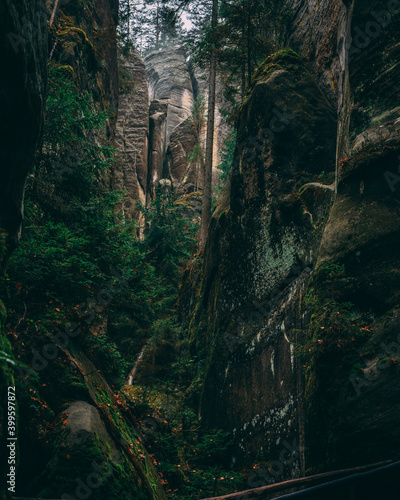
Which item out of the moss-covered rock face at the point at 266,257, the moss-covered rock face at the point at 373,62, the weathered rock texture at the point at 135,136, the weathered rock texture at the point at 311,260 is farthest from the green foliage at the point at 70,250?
the weathered rock texture at the point at 135,136

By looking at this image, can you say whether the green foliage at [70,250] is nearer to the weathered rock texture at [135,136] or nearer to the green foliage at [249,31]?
the green foliage at [249,31]

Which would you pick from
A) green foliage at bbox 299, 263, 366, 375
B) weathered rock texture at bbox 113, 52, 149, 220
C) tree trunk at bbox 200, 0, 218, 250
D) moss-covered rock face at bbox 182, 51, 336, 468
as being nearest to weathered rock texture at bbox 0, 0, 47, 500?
green foliage at bbox 299, 263, 366, 375

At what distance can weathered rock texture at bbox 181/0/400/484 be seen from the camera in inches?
195

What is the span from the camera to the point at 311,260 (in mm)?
8617

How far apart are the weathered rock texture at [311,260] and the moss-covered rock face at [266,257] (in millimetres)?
37

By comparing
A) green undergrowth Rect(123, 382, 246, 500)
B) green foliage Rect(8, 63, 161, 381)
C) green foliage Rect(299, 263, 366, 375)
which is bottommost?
green undergrowth Rect(123, 382, 246, 500)

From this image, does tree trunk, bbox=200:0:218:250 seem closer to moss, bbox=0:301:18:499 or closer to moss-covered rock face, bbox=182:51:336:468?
moss-covered rock face, bbox=182:51:336:468

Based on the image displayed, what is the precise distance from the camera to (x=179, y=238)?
792 inches

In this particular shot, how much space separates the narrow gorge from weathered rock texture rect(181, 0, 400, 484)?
4 cm

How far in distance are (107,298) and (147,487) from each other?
4.74m

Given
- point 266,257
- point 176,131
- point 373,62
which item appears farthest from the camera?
point 176,131

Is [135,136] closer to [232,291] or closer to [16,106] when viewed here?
[232,291]

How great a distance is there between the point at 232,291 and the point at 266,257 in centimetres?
161

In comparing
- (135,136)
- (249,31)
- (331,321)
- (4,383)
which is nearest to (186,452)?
(331,321)
